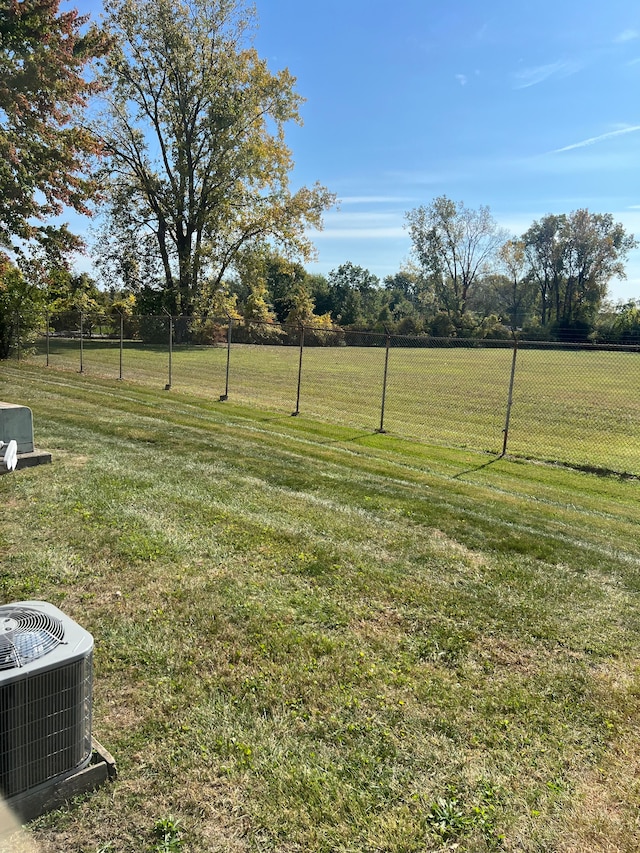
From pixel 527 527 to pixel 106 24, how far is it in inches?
1443

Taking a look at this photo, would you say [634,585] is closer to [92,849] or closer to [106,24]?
[92,849]

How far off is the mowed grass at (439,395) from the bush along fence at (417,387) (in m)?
0.04

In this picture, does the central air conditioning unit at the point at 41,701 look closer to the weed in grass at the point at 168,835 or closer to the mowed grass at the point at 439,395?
the weed in grass at the point at 168,835

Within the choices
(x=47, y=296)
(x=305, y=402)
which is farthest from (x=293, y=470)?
(x=47, y=296)

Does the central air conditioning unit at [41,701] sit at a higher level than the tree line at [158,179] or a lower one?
lower

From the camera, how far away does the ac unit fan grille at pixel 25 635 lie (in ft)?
6.35

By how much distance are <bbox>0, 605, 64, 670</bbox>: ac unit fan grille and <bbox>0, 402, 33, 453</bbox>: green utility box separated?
453cm

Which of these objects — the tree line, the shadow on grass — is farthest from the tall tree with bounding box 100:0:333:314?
the shadow on grass

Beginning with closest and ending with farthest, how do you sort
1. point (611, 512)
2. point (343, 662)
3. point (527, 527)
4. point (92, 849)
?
point (92, 849), point (343, 662), point (527, 527), point (611, 512)

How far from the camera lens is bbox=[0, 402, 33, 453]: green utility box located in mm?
6164

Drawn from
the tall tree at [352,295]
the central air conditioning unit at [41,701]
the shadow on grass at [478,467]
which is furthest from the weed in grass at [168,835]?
the tall tree at [352,295]

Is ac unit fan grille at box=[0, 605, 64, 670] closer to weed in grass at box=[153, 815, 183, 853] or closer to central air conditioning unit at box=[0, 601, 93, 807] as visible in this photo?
central air conditioning unit at box=[0, 601, 93, 807]

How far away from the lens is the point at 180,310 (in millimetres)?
36938

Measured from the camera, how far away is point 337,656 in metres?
3.17
